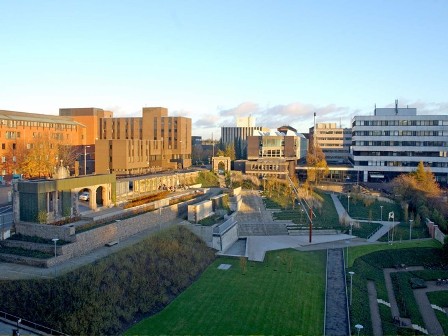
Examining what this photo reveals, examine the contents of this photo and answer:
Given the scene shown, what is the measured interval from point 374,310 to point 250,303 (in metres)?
7.12

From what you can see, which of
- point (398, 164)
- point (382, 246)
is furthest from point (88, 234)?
point (398, 164)

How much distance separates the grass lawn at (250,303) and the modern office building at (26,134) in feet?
104

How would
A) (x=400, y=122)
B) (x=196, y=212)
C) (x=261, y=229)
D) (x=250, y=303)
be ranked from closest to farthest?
(x=250, y=303) → (x=196, y=212) → (x=261, y=229) → (x=400, y=122)

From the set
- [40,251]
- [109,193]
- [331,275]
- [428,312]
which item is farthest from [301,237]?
[40,251]

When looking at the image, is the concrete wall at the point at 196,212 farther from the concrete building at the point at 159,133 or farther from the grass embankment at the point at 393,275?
the concrete building at the point at 159,133

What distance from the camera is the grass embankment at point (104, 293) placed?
62.1 feet

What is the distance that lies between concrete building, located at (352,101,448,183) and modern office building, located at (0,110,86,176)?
157 feet

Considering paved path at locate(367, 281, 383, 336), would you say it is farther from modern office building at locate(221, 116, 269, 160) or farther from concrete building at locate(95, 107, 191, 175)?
modern office building at locate(221, 116, 269, 160)

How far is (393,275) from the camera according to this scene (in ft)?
101

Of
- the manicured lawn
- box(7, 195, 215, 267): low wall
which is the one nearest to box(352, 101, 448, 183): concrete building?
the manicured lawn

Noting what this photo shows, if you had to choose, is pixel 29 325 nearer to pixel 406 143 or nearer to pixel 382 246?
pixel 382 246

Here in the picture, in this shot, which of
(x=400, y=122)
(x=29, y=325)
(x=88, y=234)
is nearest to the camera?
(x=29, y=325)

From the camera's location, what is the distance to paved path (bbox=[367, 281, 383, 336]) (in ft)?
70.2

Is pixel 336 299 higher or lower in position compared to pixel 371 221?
lower
